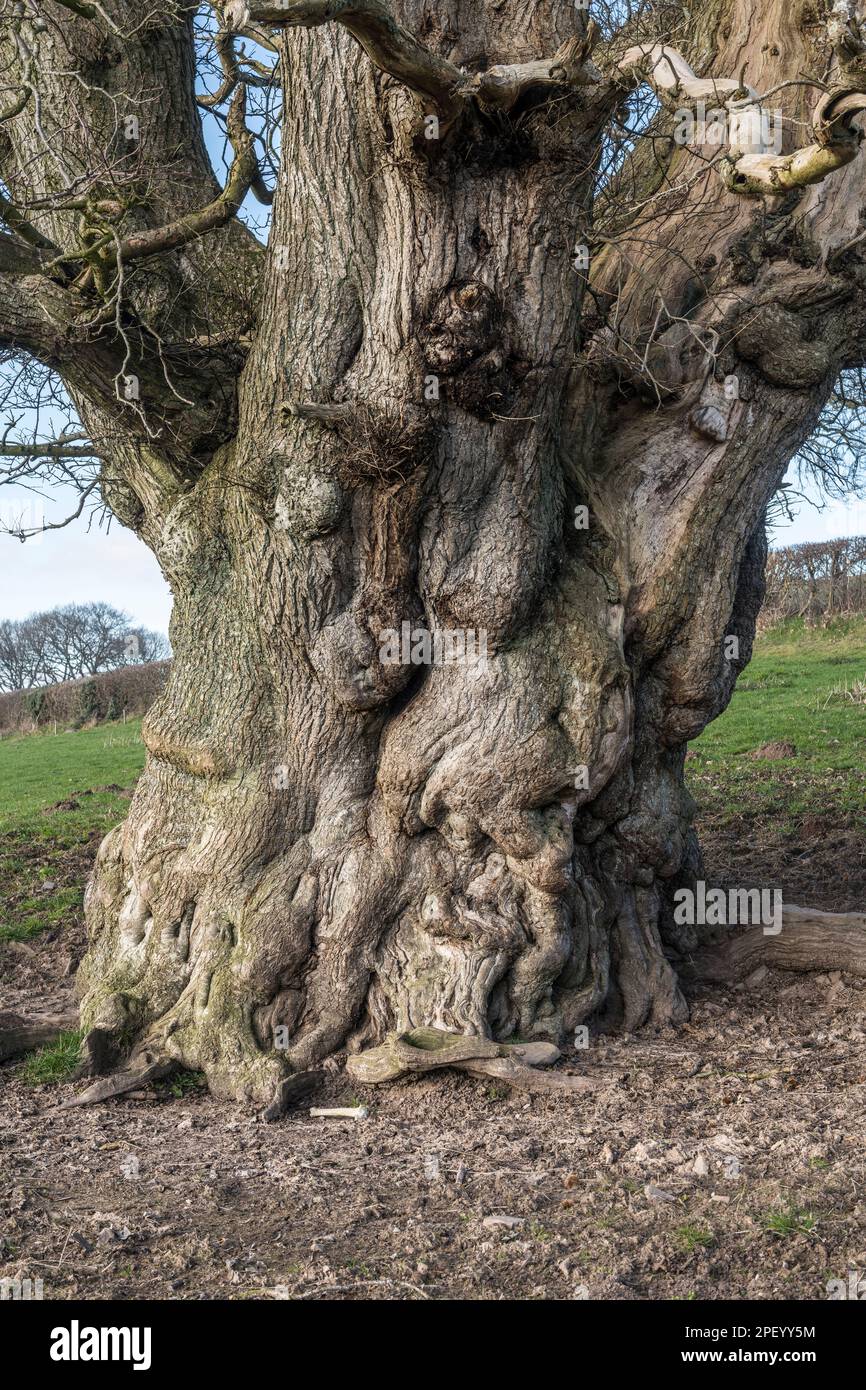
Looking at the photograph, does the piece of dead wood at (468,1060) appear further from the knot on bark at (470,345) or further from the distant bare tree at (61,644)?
the distant bare tree at (61,644)

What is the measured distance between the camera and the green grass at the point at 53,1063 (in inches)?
231

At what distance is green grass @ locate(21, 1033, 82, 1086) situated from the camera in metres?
5.88

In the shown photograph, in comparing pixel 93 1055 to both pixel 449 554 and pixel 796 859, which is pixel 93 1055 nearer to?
pixel 449 554

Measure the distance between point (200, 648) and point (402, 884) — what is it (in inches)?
70.2

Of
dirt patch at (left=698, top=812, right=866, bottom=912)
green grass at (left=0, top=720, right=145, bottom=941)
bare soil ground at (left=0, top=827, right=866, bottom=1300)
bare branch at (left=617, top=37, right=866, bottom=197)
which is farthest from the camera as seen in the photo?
green grass at (left=0, top=720, right=145, bottom=941)

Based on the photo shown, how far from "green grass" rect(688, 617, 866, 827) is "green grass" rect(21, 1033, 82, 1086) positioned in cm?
698

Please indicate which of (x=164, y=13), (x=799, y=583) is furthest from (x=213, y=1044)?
(x=799, y=583)

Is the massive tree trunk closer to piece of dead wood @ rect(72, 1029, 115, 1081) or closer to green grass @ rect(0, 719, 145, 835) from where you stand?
piece of dead wood @ rect(72, 1029, 115, 1081)

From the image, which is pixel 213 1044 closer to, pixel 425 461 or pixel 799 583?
pixel 425 461

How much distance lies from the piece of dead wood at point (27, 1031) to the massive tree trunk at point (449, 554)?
42cm

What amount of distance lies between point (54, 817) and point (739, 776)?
312 inches

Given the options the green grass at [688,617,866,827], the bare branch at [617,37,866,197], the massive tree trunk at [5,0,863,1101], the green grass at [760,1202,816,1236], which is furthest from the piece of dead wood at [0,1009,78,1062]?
the green grass at [688,617,866,827]

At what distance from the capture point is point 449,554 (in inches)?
235

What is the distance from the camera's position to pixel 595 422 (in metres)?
6.73
